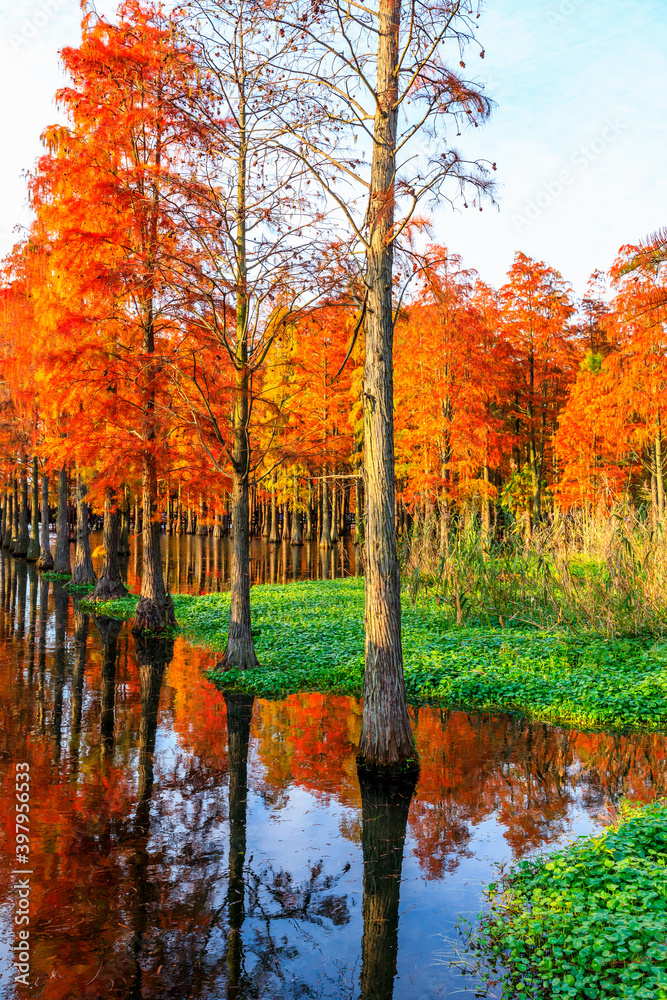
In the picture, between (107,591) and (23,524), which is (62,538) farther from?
(23,524)

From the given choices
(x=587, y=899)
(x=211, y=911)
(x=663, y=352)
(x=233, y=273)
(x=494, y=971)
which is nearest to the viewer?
(x=494, y=971)

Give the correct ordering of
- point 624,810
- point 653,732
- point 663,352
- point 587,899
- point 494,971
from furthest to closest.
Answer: point 663,352, point 653,732, point 624,810, point 587,899, point 494,971

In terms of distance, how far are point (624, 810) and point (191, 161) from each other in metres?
12.6

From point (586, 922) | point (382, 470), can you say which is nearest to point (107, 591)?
point (382, 470)

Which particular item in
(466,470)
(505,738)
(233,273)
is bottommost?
(505,738)

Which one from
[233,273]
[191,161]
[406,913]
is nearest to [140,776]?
[406,913]

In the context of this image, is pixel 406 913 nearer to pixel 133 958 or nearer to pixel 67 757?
pixel 133 958

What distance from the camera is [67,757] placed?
8391 millimetres

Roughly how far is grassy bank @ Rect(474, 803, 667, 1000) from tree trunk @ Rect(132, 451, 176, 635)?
41.0 ft

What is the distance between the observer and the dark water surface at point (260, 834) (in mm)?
4617

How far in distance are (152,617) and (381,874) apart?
472 inches

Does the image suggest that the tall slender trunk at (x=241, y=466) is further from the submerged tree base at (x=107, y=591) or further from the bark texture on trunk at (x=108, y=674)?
the submerged tree base at (x=107, y=591)

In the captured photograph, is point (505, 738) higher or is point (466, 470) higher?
point (466, 470)

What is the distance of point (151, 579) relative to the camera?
1698 cm
